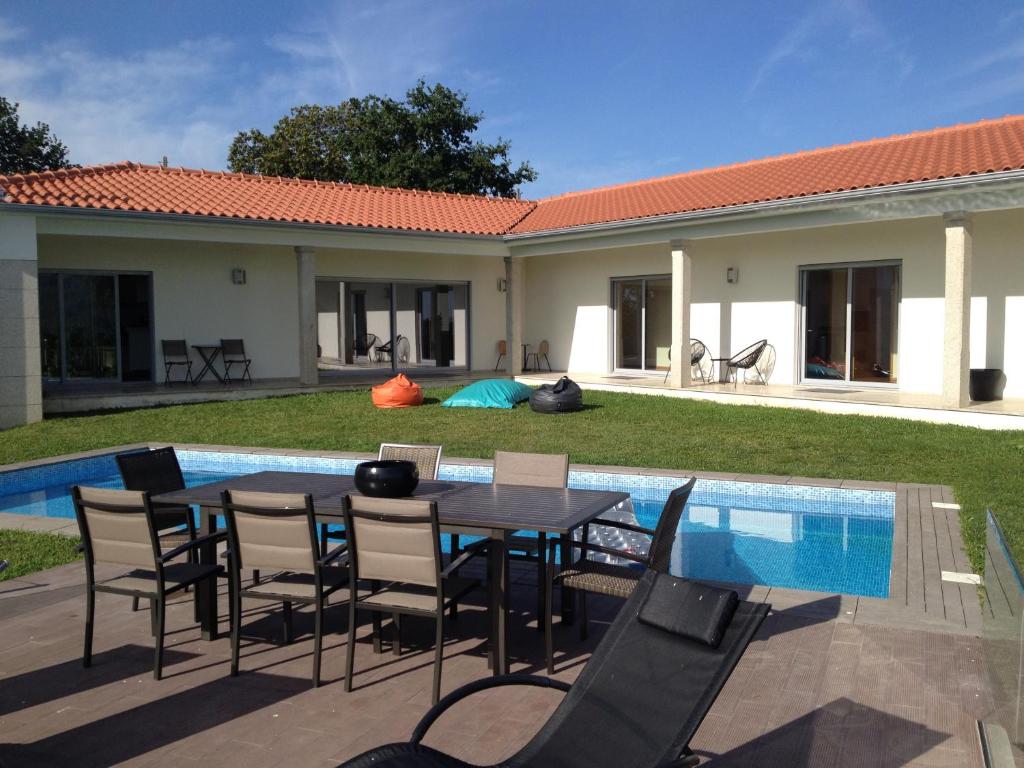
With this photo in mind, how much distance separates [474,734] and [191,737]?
3.87 feet

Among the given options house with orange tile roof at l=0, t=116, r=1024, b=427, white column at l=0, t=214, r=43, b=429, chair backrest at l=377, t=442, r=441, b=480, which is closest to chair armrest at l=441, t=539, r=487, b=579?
chair backrest at l=377, t=442, r=441, b=480

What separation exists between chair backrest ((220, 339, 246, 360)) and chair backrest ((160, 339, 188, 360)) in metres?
0.69

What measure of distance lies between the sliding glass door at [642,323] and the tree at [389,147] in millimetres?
17430

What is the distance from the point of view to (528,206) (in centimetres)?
2238

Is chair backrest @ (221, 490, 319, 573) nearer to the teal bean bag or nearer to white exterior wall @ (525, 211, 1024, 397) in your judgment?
the teal bean bag

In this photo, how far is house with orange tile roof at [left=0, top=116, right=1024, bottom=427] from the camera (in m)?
13.0

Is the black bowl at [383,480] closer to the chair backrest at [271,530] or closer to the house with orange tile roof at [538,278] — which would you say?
the chair backrest at [271,530]

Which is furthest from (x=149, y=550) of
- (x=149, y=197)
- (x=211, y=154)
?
(x=211, y=154)

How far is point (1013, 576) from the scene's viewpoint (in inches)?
112

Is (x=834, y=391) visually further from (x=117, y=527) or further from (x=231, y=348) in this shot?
(x=117, y=527)

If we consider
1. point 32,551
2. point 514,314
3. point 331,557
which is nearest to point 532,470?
point 331,557

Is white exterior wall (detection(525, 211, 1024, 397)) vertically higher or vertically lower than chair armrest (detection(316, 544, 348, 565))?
higher

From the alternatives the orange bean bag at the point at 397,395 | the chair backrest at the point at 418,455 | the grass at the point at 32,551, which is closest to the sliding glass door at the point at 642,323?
the orange bean bag at the point at 397,395

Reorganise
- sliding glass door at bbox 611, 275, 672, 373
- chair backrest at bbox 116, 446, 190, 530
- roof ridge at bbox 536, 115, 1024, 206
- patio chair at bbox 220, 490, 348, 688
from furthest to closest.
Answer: sliding glass door at bbox 611, 275, 672, 373 < roof ridge at bbox 536, 115, 1024, 206 < chair backrest at bbox 116, 446, 190, 530 < patio chair at bbox 220, 490, 348, 688
